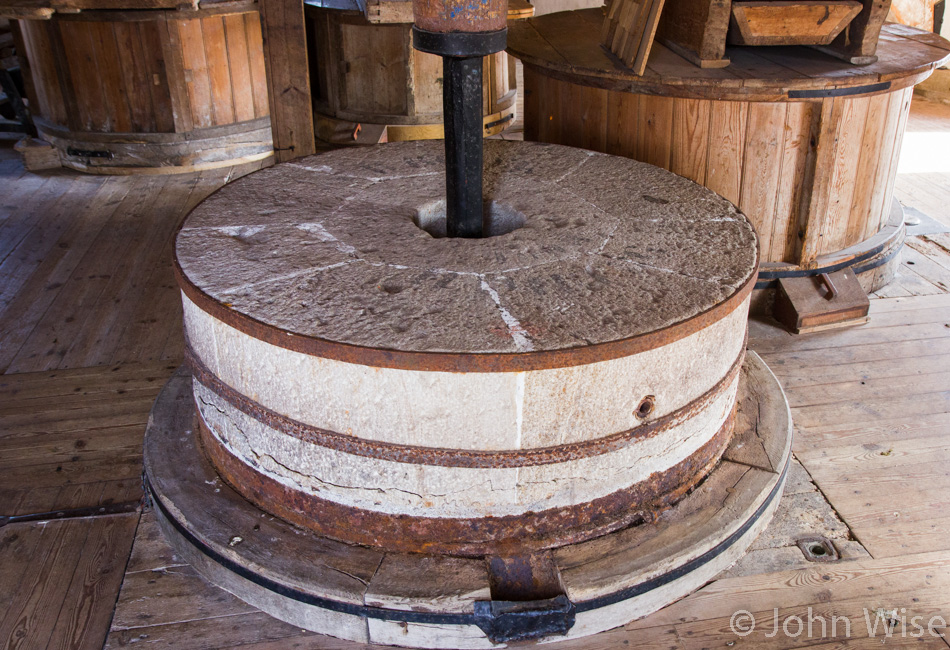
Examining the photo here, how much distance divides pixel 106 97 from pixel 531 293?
14.4 ft

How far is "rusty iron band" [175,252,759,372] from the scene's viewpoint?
214 centimetres

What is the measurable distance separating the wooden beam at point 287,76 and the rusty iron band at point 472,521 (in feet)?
5.94

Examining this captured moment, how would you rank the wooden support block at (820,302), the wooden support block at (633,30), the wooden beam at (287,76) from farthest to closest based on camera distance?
the wooden support block at (820,302) → the wooden beam at (287,76) → the wooden support block at (633,30)

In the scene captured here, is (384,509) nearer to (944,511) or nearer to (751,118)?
(944,511)

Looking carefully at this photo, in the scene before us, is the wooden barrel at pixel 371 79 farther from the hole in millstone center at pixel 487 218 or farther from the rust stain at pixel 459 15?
the rust stain at pixel 459 15

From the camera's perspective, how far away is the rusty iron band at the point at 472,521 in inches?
95.1

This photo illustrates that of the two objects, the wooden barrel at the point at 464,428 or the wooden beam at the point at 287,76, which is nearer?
the wooden barrel at the point at 464,428

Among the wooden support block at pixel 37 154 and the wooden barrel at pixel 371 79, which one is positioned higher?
the wooden barrel at pixel 371 79

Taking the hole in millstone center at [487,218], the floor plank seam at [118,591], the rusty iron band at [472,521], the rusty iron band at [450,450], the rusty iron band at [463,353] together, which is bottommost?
the floor plank seam at [118,591]

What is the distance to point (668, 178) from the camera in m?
3.30

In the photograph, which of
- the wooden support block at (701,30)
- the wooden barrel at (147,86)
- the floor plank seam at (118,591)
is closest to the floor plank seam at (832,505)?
the wooden support block at (701,30)

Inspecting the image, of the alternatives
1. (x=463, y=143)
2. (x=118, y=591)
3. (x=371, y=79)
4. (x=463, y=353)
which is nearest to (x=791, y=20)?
(x=463, y=143)

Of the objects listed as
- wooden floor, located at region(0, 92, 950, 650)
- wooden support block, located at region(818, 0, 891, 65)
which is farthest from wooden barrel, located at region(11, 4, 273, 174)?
wooden support block, located at region(818, 0, 891, 65)

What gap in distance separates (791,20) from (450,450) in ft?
8.30
